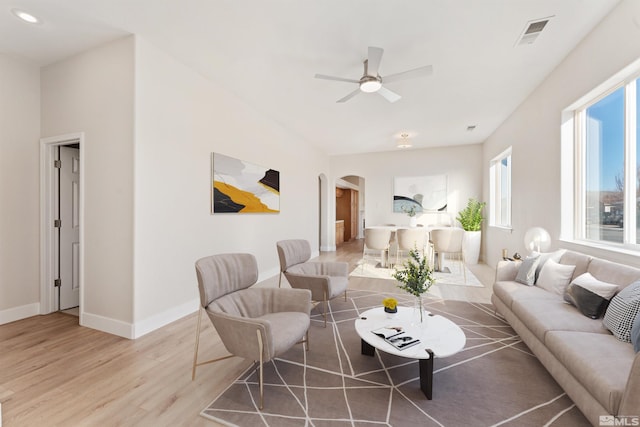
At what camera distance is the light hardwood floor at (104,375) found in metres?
1.62

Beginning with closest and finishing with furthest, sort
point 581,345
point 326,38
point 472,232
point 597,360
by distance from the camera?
1. point 597,360
2. point 581,345
3. point 326,38
4. point 472,232

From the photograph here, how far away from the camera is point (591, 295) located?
2.00 m

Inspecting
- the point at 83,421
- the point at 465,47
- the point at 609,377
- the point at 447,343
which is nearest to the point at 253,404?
the point at 83,421

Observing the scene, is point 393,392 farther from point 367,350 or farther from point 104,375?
point 104,375

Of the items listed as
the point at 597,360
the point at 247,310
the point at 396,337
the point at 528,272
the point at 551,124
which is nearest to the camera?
the point at 597,360

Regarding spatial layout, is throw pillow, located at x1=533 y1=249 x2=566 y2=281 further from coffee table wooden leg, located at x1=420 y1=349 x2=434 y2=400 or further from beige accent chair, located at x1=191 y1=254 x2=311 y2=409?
beige accent chair, located at x1=191 y1=254 x2=311 y2=409

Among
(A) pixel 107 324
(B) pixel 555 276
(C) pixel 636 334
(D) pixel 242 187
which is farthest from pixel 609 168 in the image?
(A) pixel 107 324

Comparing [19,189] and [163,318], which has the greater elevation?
[19,189]

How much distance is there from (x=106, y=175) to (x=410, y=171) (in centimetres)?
657

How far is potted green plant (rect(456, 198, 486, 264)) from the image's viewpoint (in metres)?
6.08

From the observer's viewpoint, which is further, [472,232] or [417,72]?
[472,232]

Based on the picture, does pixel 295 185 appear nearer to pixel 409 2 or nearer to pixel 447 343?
pixel 409 2

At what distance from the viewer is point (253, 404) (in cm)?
169

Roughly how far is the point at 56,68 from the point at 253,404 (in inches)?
163
